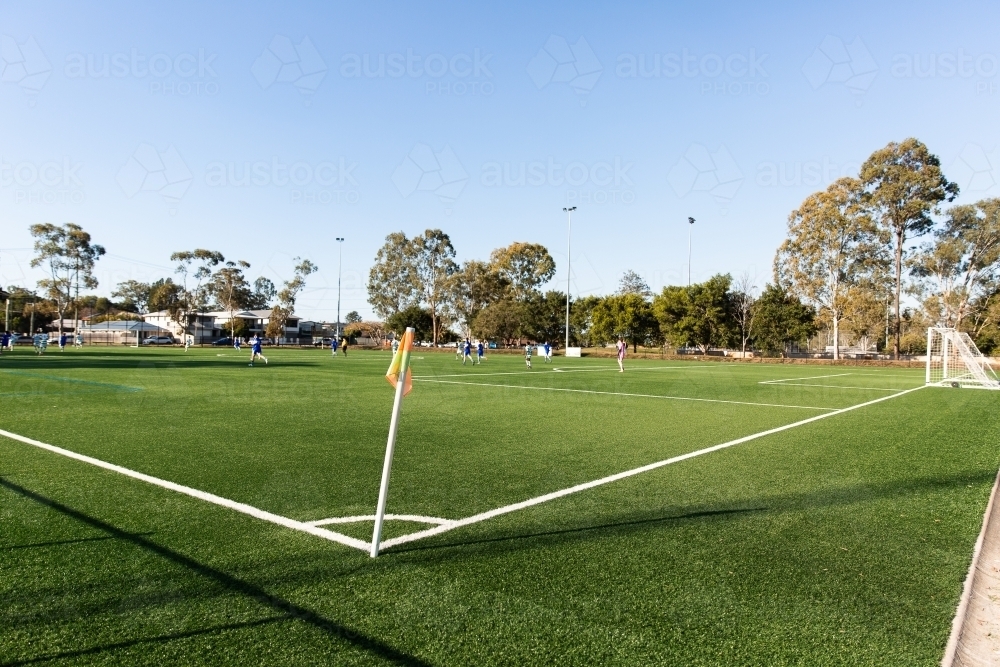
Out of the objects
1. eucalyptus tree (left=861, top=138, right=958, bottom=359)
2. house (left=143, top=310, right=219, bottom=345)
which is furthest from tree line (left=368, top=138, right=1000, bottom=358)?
house (left=143, top=310, right=219, bottom=345)

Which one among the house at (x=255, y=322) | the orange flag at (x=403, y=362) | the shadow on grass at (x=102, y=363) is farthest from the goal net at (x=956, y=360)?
the house at (x=255, y=322)

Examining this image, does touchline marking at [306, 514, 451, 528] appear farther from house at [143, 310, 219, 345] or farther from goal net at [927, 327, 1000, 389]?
house at [143, 310, 219, 345]

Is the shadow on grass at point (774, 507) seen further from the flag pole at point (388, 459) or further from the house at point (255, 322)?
the house at point (255, 322)

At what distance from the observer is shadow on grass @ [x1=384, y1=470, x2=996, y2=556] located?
452 centimetres

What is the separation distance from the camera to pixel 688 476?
6.93 m

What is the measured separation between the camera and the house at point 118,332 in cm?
9231

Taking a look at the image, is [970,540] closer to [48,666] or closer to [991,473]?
[991,473]

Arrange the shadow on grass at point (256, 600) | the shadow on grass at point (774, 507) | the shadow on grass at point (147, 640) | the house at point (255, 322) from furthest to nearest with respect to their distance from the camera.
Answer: the house at point (255, 322) < the shadow on grass at point (774, 507) < the shadow on grass at point (256, 600) < the shadow on grass at point (147, 640)

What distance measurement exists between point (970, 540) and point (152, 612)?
5.82m

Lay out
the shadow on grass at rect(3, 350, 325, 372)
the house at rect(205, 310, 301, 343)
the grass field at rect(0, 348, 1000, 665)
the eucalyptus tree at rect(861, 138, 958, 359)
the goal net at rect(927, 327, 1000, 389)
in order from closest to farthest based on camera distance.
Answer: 1. the grass field at rect(0, 348, 1000, 665)
2. the goal net at rect(927, 327, 1000, 389)
3. the shadow on grass at rect(3, 350, 325, 372)
4. the eucalyptus tree at rect(861, 138, 958, 359)
5. the house at rect(205, 310, 301, 343)

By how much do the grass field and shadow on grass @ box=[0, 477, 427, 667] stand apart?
0.6 inches

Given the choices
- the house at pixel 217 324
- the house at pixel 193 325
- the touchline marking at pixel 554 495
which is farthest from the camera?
the house at pixel 217 324

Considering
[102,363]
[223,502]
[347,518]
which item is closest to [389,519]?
[347,518]

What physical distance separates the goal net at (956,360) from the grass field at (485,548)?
16.8m
